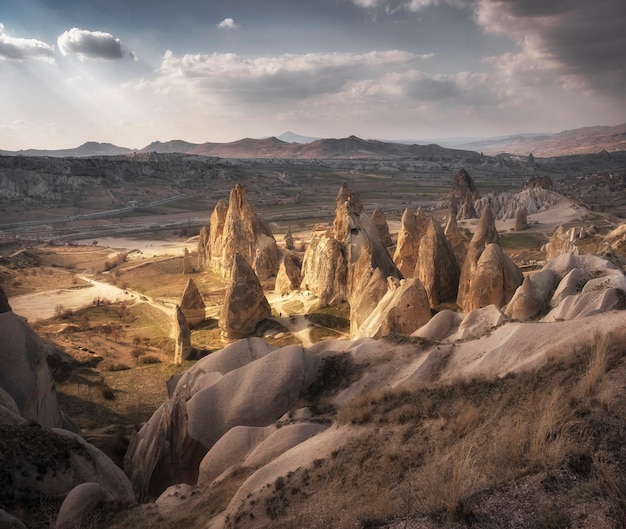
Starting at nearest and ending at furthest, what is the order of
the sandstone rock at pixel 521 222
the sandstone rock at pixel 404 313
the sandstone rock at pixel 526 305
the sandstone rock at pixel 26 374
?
the sandstone rock at pixel 26 374 → the sandstone rock at pixel 526 305 → the sandstone rock at pixel 404 313 → the sandstone rock at pixel 521 222

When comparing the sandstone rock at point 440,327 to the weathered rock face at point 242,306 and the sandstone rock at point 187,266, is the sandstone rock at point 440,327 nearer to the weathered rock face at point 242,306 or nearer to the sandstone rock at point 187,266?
the weathered rock face at point 242,306

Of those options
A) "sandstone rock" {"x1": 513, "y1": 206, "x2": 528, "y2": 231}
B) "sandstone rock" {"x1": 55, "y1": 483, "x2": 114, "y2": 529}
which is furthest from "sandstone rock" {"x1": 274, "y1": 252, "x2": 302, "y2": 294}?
"sandstone rock" {"x1": 513, "y1": 206, "x2": 528, "y2": 231}

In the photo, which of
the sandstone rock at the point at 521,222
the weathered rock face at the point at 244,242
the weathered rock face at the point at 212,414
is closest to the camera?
the weathered rock face at the point at 212,414

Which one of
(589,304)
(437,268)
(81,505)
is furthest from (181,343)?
(589,304)

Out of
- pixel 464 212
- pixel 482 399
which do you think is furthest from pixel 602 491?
pixel 464 212

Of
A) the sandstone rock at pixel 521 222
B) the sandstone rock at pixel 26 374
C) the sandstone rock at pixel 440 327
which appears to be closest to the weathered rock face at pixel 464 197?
the sandstone rock at pixel 521 222
